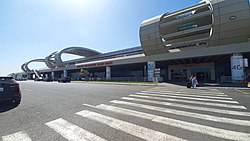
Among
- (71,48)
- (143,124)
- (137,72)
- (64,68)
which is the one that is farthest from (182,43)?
(71,48)

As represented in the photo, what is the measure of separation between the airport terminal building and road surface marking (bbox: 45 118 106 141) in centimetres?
1918

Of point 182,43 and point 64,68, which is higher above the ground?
point 182,43

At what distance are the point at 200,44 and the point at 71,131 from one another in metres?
34.6

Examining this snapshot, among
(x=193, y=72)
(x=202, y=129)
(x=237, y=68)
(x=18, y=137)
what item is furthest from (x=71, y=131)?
(x=193, y=72)

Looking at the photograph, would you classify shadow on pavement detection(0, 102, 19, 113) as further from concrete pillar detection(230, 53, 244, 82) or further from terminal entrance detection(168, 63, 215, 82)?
terminal entrance detection(168, 63, 215, 82)

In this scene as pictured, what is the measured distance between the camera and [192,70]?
31.9m

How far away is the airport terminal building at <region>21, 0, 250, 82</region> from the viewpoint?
20000mm

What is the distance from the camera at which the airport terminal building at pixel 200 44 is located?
65.6ft

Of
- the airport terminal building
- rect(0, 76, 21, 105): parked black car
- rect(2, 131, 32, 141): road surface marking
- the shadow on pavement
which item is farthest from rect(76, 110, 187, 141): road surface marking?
the airport terminal building

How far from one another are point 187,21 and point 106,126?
30.7 meters

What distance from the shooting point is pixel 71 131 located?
3893 mm

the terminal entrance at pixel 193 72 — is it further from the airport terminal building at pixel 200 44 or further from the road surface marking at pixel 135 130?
the road surface marking at pixel 135 130

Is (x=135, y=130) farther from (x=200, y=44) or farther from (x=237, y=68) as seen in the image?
(x=200, y=44)

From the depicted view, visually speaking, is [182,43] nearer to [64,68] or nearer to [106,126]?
[106,126]
